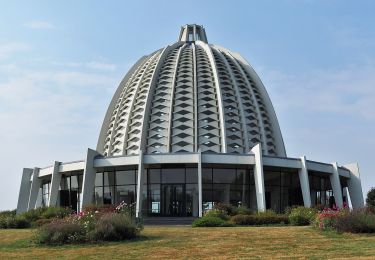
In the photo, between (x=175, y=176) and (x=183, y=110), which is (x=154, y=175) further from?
(x=183, y=110)

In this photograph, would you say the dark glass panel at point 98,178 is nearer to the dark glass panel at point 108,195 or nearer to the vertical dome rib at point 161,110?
the dark glass panel at point 108,195

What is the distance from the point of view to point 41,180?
4797 centimetres

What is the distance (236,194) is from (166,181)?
591 centimetres

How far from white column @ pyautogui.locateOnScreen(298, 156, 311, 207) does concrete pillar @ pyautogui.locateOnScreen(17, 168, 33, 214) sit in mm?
25517

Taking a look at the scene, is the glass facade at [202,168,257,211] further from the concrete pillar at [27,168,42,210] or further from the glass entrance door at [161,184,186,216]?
the concrete pillar at [27,168,42,210]

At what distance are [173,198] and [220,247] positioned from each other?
1057 inches

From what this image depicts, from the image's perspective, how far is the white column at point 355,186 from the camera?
47181 millimetres

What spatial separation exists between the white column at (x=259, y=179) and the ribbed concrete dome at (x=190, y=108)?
35.9ft

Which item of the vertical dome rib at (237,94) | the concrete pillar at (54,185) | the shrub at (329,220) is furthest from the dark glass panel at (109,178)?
the shrub at (329,220)

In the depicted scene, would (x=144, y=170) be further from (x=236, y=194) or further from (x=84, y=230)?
(x=84, y=230)

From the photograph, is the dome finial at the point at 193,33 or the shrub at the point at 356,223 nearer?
the shrub at the point at 356,223

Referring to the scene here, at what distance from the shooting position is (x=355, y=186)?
48.2 meters

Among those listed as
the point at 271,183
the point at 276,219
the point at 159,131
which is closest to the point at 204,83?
the point at 159,131

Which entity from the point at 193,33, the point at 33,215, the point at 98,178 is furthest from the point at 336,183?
the point at 193,33
